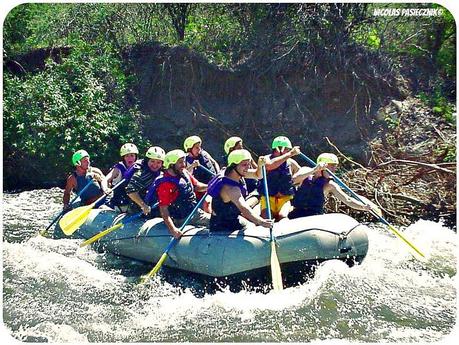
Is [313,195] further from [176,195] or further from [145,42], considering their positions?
[145,42]

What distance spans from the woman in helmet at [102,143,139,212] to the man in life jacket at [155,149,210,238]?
43.1 inches

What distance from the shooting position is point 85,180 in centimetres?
996

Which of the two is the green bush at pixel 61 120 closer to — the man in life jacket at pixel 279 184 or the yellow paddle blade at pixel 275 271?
the man in life jacket at pixel 279 184

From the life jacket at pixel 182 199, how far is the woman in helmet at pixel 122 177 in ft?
3.50

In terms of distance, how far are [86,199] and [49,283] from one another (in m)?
2.19

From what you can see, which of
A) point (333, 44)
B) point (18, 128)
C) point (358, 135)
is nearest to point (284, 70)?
point (333, 44)

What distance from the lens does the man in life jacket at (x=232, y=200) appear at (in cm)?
727

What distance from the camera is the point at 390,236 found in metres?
9.55

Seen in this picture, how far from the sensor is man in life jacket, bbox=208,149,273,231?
727 centimetres

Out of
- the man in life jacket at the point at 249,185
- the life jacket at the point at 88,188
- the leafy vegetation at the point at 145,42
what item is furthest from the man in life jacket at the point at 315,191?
the leafy vegetation at the point at 145,42

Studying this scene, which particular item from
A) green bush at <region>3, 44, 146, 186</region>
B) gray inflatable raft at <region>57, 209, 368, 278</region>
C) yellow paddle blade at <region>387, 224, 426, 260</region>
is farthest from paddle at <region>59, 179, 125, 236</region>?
green bush at <region>3, 44, 146, 186</region>

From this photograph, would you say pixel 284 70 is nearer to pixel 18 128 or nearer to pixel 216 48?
pixel 216 48

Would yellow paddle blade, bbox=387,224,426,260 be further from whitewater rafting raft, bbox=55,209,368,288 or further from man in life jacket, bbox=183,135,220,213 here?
man in life jacket, bbox=183,135,220,213

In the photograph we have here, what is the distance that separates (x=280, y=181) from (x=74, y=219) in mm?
2689
